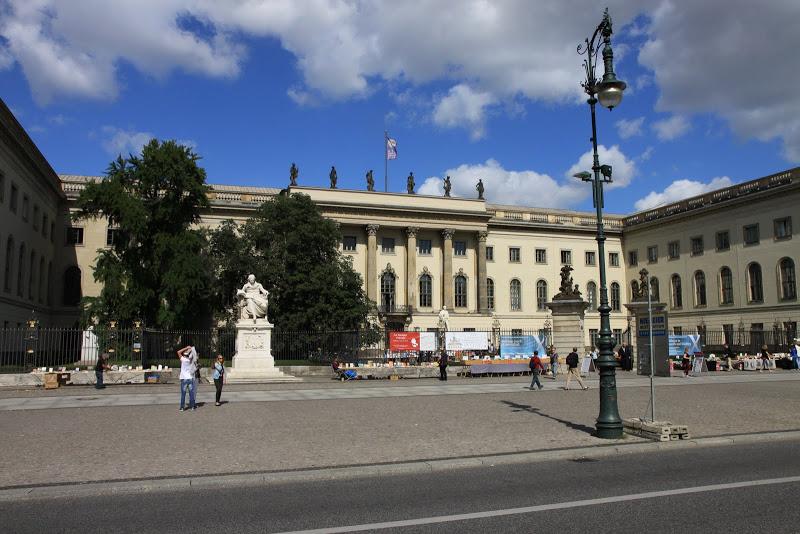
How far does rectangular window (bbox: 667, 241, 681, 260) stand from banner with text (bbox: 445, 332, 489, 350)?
3735 cm

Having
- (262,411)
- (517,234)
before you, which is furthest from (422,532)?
(517,234)

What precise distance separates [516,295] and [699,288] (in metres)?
18.3

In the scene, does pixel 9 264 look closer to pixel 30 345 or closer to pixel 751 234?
pixel 30 345

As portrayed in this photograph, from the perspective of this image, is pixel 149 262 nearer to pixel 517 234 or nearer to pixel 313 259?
pixel 313 259

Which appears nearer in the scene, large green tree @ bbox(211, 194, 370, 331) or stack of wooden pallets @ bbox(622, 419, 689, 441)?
stack of wooden pallets @ bbox(622, 419, 689, 441)

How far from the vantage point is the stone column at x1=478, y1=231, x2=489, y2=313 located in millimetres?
67875

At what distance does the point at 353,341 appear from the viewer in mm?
37719

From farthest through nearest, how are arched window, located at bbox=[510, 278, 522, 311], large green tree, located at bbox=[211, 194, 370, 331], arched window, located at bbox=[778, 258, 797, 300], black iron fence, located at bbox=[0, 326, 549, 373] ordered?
arched window, located at bbox=[510, 278, 522, 311] → arched window, located at bbox=[778, 258, 797, 300] → large green tree, located at bbox=[211, 194, 370, 331] → black iron fence, located at bbox=[0, 326, 549, 373]

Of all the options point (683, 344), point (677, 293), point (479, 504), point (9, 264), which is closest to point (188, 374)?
point (479, 504)

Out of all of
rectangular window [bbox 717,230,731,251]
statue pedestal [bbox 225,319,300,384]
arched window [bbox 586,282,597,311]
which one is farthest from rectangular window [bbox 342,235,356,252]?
statue pedestal [bbox 225,319,300,384]

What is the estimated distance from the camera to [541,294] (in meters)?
72.7

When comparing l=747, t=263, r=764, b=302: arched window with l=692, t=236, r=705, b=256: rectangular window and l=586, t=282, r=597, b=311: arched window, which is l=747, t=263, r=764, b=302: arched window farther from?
l=586, t=282, r=597, b=311: arched window

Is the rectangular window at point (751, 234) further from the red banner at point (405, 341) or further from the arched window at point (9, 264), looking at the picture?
the arched window at point (9, 264)

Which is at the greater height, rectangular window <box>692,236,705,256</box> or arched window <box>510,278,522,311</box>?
rectangular window <box>692,236,705,256</box>
